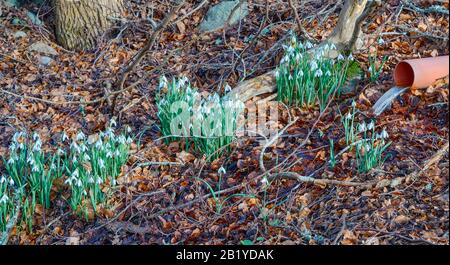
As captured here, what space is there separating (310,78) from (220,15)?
2.00 meters

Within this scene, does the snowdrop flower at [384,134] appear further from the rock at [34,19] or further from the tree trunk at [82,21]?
the rock at [34,19]

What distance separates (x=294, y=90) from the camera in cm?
500

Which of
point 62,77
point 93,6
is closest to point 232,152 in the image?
point 62,77

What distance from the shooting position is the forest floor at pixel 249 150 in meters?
3.79

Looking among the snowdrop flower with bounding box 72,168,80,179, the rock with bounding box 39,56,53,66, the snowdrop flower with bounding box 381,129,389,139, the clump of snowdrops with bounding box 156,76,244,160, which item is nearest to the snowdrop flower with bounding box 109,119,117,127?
the clump of snowdrops with bounding box 156,76,244,160

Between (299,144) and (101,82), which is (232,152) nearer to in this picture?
(299,144)

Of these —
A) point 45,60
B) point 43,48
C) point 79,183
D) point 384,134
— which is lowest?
point 79,183

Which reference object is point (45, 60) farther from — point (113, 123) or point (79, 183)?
point (79, 183)

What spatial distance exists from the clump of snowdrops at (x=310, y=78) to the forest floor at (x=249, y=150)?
0.12m

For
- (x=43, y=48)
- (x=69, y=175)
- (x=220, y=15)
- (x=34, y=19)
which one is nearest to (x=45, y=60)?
(x=43, y=48)

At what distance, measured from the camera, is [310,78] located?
4836 mm

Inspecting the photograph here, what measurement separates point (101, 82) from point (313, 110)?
2137 millimetres

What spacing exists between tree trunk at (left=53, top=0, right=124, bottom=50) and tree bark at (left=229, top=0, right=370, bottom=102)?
2131 millimetres

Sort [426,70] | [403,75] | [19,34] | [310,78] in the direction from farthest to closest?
[19,34]
[310,78]
[403,75]
[426,70]
